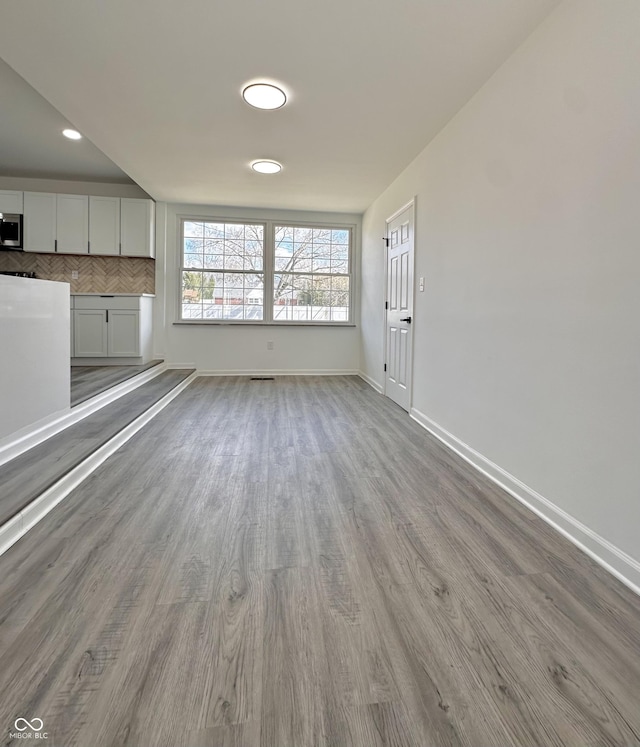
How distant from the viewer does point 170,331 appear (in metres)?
5.80

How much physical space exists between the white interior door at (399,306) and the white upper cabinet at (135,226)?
3308mm

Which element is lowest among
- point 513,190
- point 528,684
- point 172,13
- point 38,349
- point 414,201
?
point 528,684

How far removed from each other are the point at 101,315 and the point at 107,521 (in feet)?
13.4

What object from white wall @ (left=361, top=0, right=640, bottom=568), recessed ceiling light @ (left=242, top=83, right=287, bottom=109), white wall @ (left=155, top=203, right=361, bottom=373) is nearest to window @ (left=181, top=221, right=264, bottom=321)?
white wall @ (left=155, top=203, right=361, bottom=373)

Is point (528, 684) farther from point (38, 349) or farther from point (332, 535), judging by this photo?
point (38, 349)

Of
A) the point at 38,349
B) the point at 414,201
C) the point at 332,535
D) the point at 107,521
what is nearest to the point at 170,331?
the point at 38,349

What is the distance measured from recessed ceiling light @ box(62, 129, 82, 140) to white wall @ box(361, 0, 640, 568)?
143 inches

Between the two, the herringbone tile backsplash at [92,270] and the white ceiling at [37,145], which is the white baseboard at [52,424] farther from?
the white ceiling at [37,145]

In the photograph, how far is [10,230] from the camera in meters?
5.09

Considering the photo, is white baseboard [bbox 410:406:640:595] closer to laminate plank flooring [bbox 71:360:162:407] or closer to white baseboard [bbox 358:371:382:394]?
white baseboard [bbox 358:371:382:394]

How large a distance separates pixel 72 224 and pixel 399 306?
14.8 feet

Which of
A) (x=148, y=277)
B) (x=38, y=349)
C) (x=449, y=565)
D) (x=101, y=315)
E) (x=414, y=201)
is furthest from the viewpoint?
(x=148, y=277)

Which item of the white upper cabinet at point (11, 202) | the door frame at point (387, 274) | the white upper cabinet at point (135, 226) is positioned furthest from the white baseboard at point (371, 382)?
the white upper cabinet at point (11, 202)

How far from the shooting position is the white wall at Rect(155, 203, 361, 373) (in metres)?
5.68
